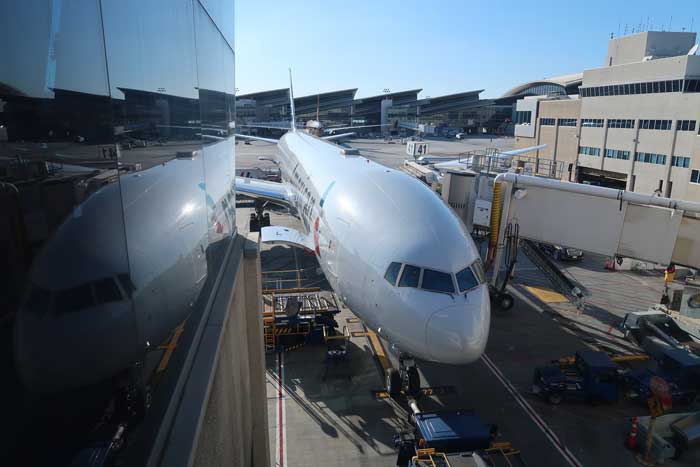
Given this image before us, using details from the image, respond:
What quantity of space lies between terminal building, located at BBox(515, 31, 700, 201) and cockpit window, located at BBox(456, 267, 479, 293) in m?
32.2

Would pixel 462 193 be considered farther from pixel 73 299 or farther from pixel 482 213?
pixel 73 299

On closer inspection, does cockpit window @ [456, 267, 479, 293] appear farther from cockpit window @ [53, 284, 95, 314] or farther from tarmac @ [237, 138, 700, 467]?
cockpit window @ [53, 284, 95, 314]

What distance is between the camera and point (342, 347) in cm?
1662

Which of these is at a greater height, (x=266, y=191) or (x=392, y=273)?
(x=392, y=273)

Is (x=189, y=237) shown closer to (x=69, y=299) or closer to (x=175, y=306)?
(x=175, y=306)

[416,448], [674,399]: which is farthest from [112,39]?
[674,399]

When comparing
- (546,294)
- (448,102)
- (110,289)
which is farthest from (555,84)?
(110,289)

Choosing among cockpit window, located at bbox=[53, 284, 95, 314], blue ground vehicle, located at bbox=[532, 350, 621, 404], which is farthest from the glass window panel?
blue ground vehicle, located at bbox=[532, 350, 621, 404]

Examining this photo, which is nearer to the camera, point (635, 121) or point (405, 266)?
point (405, 266)

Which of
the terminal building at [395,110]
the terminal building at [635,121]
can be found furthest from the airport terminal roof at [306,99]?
the terminal building at [635,121]

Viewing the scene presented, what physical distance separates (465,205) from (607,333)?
835cm

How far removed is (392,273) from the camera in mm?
11383

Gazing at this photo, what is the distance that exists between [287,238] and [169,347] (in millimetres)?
17182

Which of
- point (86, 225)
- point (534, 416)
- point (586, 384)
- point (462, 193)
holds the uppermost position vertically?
point (86, 225)
